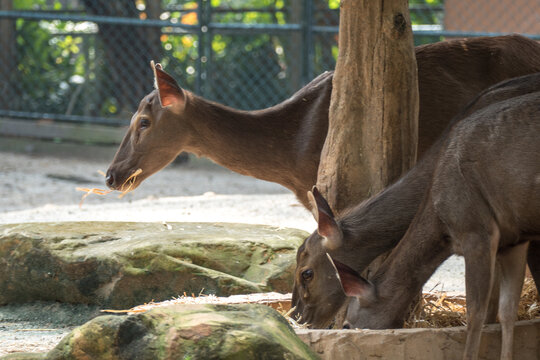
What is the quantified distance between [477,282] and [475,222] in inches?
10.0

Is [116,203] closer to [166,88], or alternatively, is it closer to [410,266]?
[166,88]

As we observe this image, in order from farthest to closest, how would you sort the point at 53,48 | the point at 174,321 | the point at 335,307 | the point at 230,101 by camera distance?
the point at 53,48 → the point at 230,101 → the point at 335,307 → the point at 174,321

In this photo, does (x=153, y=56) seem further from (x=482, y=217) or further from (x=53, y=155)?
(x=482, y=217)

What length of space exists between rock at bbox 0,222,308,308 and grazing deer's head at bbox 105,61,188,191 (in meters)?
0.49

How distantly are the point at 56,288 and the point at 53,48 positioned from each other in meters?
8.42

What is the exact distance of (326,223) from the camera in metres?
4.09

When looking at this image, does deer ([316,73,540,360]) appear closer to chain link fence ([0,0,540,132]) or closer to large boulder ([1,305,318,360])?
large boulder ([1,305,318,360])

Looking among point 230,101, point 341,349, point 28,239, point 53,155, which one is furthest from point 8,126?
point 341,349

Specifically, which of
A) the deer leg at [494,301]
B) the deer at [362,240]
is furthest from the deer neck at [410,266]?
the deer leg at [494,301]

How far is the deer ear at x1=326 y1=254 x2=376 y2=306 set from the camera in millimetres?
3904

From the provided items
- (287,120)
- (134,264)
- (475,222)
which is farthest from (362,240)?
(287,120)

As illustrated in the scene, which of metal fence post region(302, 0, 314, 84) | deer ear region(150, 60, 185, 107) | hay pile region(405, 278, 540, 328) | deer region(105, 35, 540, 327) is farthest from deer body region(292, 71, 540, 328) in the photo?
metal fence post region(302, 0, 314, 84)

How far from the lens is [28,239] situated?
5.52 m

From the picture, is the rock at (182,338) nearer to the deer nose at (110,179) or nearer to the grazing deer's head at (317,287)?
the grazing deer's head at (317,287)
